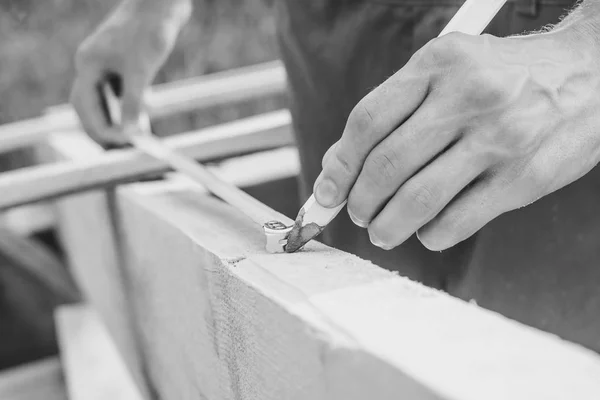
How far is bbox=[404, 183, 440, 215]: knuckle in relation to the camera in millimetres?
561

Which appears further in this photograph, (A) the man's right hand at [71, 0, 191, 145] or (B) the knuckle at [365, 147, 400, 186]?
(A) the man's right hand at [71, 0, 191, 145]

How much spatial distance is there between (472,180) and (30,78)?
2.52 metres

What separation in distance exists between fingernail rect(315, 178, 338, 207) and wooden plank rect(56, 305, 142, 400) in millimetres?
834

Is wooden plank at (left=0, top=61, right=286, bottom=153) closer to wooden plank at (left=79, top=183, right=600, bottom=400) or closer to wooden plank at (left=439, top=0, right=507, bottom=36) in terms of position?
wooden plank at (left=79, top=183, right=600, bottom=400)

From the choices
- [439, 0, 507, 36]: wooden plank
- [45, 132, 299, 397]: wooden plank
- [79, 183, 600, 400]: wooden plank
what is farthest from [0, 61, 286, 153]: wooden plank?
[439, 0, 507, 36]: wooden plank

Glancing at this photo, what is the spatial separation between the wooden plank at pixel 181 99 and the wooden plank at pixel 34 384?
0.56 meters

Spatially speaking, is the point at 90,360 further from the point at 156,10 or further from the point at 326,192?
the point at 326,192

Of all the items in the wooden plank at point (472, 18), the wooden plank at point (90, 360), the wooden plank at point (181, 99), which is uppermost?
the wooden plank at point (472, 18)

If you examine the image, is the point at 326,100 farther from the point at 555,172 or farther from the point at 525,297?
the point at 555,172

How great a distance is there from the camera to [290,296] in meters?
0.50

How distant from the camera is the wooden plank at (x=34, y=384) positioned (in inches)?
64.8

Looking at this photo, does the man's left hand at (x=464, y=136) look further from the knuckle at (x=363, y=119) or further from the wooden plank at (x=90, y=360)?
the wooden plank at (x=90, y=360)

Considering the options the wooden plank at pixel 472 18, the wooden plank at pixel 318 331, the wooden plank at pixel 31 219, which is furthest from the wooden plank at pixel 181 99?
the wooden plank at pixel 472 18

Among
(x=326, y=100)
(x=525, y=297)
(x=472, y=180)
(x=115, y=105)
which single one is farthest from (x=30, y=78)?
(x=472, y=180)
